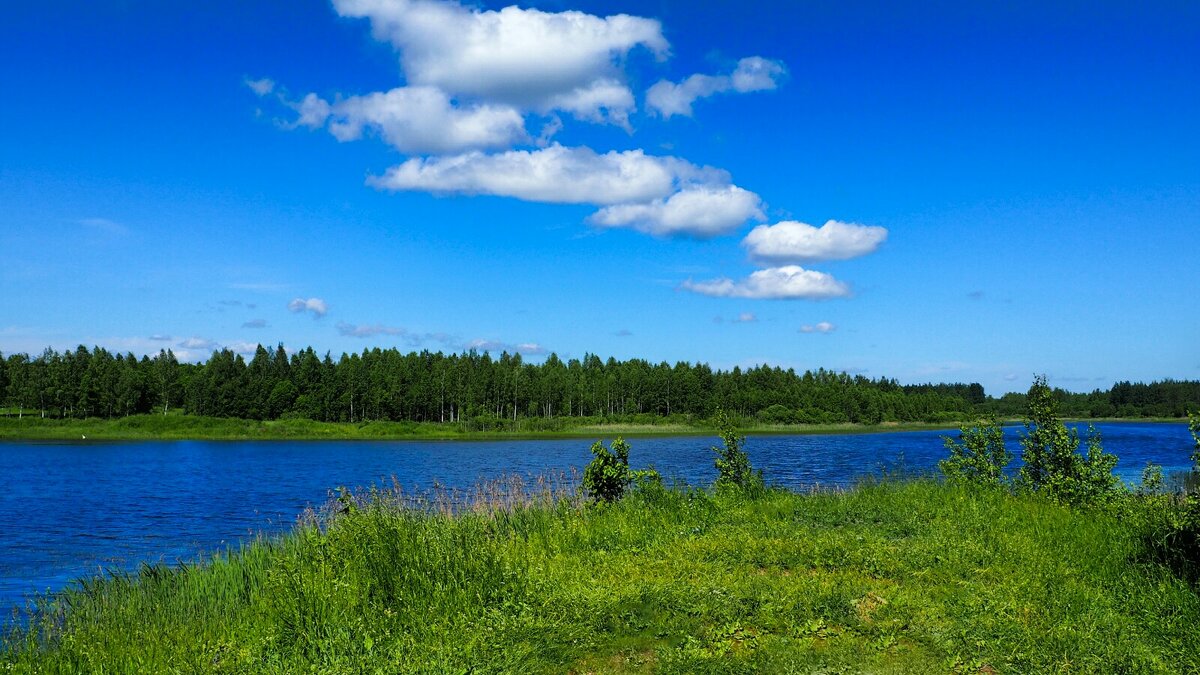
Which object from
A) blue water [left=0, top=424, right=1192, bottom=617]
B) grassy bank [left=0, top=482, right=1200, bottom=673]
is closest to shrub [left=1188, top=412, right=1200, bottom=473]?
grassy bank [left=0, top=482, right=1200, bottom=673]

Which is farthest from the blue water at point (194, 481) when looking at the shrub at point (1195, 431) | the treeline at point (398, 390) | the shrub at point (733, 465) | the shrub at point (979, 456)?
→ the treeline at point (398, 390)

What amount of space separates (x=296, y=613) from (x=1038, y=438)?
15.8 m

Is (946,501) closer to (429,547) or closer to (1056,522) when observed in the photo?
(1056,522)

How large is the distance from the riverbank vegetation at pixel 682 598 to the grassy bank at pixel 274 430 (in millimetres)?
94728

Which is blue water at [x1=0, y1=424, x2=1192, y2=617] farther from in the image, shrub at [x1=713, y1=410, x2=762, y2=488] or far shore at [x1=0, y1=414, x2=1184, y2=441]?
far shore at [x1=0, y1=414, x2=1184, y2=441]

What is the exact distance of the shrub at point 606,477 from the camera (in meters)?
17.8

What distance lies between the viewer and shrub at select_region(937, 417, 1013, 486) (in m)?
18.9

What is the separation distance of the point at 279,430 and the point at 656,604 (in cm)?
10964

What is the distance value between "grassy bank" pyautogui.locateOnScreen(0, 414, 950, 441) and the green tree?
299ft

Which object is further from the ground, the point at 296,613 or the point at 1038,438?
the point at 1038,438

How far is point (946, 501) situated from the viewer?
52.1 feet

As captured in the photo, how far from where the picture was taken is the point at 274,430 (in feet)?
358

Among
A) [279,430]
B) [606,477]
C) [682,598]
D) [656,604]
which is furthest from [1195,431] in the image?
[279,430]

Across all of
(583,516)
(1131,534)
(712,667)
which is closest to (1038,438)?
(1131,534)
